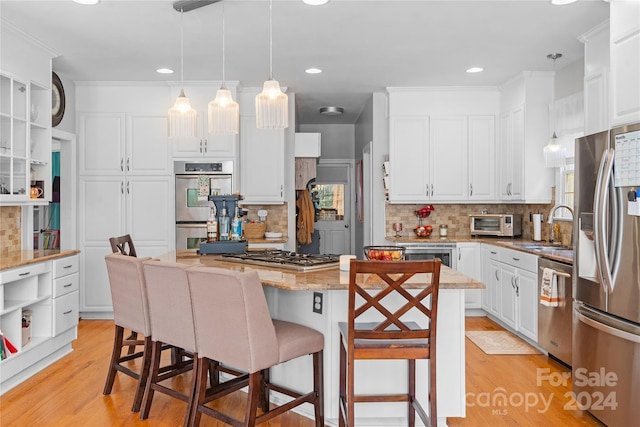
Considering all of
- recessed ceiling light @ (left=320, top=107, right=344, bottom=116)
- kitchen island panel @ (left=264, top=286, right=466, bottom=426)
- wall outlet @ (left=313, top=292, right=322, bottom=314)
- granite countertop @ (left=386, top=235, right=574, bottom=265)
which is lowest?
kitchen island panel @ (left=264, top=286, right=466, bottom=426)

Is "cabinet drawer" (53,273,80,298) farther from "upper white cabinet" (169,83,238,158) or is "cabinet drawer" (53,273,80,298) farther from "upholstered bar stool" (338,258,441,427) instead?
"upholstered bar stool" (338,258,441,427)

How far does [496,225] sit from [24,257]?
4.71 metres

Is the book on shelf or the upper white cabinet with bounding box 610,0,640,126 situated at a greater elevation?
the upper white cabinet with bounding box 610,0,640,126

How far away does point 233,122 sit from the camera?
3.42 meters

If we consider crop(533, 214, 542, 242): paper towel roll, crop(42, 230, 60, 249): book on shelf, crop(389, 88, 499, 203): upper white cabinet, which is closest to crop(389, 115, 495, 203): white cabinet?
crop(389, 88, 499, 203): upper white cabinet

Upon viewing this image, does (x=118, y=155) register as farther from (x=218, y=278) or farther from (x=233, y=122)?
(x=218, y=278)

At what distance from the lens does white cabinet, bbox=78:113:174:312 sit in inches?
218

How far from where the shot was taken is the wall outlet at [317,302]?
2.82 meters

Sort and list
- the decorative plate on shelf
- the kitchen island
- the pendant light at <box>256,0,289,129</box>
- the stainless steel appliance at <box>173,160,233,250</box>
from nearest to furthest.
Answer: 1. the kitchen island
2. the pendant light at <box>256,0,289,129</box>
3. the decorative plate on shelf
4. the stainless steel appliance at <box>173,160,233,250</box>

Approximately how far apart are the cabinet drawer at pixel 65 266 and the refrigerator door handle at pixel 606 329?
3.85 metres

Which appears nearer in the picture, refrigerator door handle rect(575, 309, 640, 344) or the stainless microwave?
refrigerator door handle rect(575, 309, 640, 344)

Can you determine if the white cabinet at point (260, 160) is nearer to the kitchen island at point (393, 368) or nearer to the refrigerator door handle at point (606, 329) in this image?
the kitchen island at point (393, 368)

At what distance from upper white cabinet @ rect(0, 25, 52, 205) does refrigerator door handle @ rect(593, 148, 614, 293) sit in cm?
416

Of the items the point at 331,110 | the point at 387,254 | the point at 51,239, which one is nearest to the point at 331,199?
the point at 331,110
